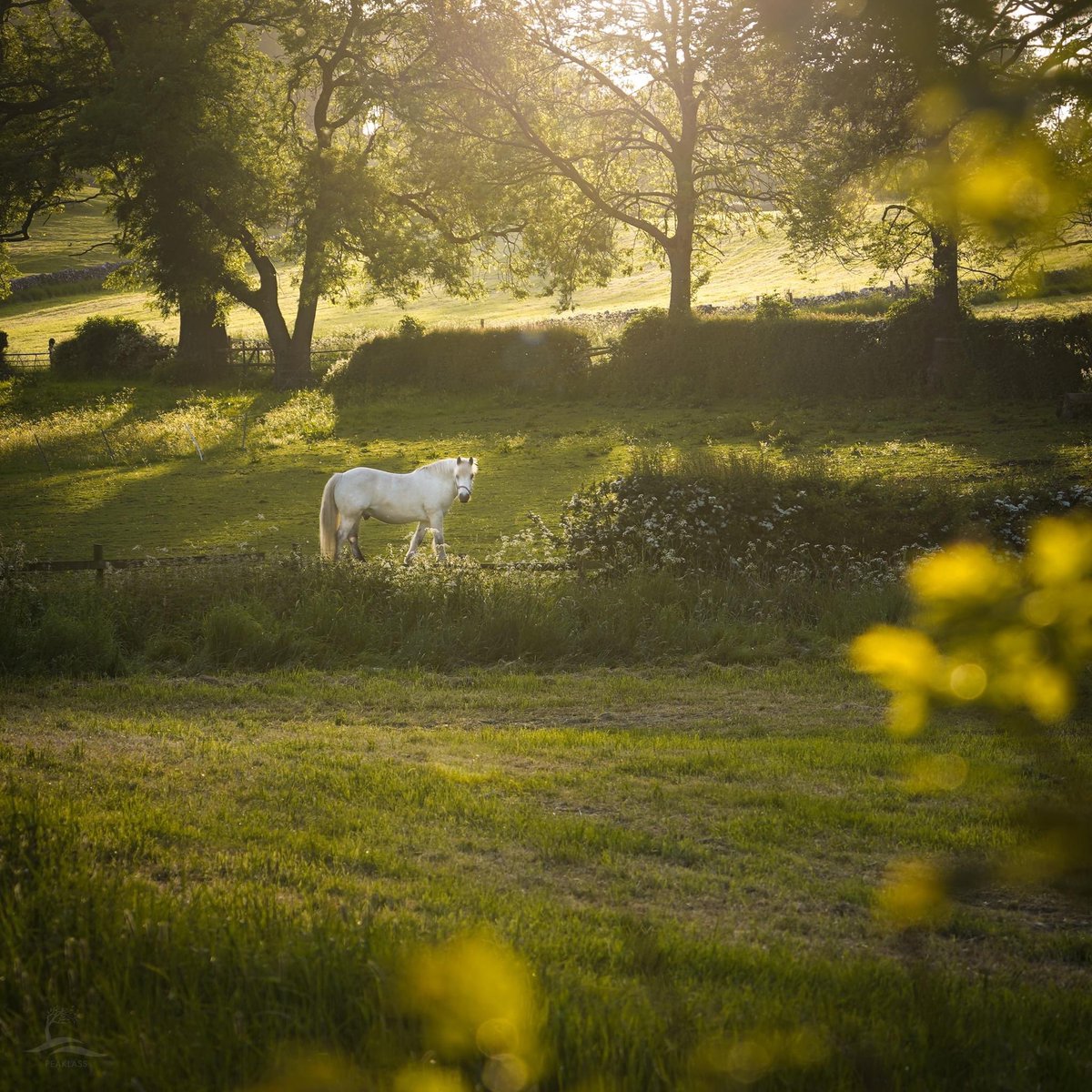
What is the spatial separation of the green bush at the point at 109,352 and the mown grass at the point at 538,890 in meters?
42.8

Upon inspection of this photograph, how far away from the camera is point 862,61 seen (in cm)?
1157

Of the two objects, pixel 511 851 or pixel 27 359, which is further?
pixel 27 359

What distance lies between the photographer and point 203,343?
157 ft

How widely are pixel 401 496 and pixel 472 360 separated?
2409 centimetres

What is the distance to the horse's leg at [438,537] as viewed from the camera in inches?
702

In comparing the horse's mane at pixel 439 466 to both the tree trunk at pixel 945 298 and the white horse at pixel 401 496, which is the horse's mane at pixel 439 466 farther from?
the tree trunk at pixel 945 298

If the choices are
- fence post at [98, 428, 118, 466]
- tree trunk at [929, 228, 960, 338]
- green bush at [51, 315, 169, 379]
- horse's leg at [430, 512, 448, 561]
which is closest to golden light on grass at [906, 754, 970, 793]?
horse's leg at [430, 512, 448, 561]

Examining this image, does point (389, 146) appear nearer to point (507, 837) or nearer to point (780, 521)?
point (780, 521)

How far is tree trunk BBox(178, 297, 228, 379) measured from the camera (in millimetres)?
47000

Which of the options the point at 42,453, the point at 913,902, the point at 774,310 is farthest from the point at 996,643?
the point at 774,310

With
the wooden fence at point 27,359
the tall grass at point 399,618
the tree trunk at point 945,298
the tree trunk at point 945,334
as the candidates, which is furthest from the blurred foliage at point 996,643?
the wooden fence at point 27,359

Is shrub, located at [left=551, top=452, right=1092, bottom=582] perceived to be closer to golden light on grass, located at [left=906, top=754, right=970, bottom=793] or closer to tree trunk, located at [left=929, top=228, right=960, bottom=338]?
golden light on grass, located at [left=906, top=754, right=970, bottom=793]

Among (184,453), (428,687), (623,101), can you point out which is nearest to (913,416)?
(623,101)

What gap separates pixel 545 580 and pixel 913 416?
21.9 meters
